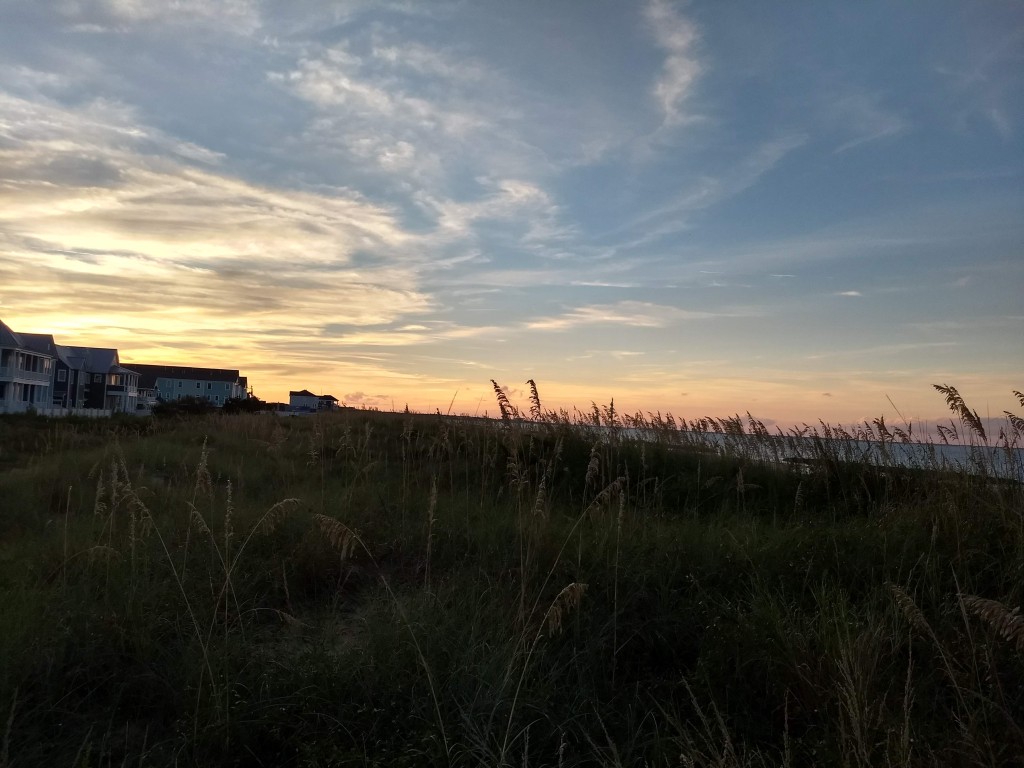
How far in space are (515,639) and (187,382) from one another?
303 feet

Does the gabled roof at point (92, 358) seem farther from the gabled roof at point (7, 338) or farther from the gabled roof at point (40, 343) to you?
the gabled roof at point (7, 338)

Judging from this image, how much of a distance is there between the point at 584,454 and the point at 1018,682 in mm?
6155

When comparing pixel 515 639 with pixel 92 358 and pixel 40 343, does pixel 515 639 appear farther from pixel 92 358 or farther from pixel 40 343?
pixel 92 358

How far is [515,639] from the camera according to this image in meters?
3.51

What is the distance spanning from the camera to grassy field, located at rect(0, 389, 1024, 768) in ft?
9.22

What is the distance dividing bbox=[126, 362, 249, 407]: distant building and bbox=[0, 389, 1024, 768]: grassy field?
86258mm

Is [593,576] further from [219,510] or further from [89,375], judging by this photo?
[89,375]

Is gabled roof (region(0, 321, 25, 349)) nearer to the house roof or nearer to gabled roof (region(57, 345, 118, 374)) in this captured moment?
gabled roof (region(57, 345, 118, 374))

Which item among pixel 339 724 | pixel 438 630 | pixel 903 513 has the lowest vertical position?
pixel 339 724

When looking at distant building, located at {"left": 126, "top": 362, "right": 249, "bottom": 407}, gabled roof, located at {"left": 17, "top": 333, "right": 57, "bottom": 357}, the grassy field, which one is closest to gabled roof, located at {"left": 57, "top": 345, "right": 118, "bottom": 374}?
gabled roof, located at {"left": 17, "top": 333, "right": 57, "bottom": 357}

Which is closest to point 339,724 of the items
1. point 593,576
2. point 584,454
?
point 593,576

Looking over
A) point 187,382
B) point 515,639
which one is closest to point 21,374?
point 187,382

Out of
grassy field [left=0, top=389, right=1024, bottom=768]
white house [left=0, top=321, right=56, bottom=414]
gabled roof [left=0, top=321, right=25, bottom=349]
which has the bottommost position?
grassy field [left=0, top=389, right=1024, bottom=768]

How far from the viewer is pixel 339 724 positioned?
9.45ft
